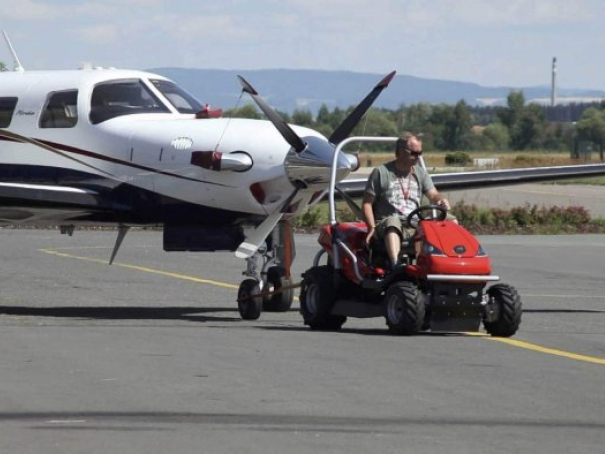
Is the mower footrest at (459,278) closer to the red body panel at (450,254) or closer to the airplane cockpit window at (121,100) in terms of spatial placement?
the red body panel at (450,254)

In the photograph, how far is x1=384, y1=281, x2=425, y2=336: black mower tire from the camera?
44.9ft

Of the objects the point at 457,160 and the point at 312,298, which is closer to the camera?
the point at 312,298

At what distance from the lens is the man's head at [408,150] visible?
14.6 m

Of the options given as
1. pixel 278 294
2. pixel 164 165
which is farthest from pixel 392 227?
pixel 278 294

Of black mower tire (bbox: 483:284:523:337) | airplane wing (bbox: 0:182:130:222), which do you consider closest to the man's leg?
black mower tire (bbox: 483:284:523:337)

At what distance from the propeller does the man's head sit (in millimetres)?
1315

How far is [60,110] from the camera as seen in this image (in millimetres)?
18688

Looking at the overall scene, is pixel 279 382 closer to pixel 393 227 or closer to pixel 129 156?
pixel 393 227

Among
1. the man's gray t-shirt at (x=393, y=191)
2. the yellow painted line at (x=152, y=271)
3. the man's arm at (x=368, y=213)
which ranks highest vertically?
the man's gray t-shirt at (x=393, y=191)

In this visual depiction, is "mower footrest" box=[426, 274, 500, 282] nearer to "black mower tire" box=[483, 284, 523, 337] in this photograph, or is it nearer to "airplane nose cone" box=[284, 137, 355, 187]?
"black mower tire" box=[483, 284, 523, 337]

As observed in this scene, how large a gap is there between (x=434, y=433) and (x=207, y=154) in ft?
27.6

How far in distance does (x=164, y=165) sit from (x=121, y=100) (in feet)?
4.80

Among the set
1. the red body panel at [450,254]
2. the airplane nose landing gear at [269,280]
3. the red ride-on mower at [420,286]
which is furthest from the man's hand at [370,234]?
the airplane nose landing gear at [269,280]

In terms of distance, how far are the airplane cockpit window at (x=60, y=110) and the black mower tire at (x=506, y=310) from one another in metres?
6.64
